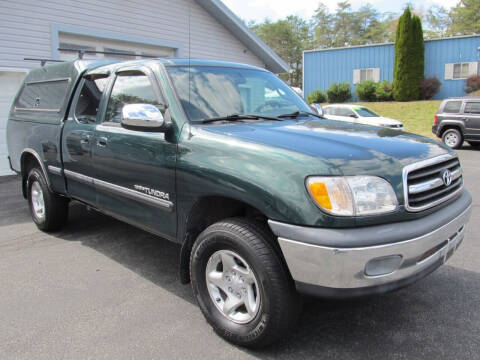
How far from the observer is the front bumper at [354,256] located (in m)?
2.20

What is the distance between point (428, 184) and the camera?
2588 millimetres

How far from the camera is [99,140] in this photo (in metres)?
3.78

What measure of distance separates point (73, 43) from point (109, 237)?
297 inches

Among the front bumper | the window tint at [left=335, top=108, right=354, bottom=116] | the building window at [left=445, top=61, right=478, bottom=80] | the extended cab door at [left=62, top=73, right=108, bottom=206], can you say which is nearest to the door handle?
the extended cab door at [left=62, top=73, right=108, bottom=206]

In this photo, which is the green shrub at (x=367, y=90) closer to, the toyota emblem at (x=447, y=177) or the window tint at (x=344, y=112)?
the window tint at (x=344, y=112)

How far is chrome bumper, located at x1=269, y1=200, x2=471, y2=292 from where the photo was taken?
2.20 m

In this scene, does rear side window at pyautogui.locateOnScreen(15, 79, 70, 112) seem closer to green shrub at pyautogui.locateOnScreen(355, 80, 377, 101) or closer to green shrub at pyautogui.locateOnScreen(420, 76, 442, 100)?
green shrub at pyautogui.locateOnScreen(355, 80, 377, 101)

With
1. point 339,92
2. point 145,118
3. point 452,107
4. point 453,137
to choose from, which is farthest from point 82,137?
point 339,92

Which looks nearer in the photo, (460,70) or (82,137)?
(82,137)

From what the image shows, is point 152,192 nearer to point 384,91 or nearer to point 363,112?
point 363,112

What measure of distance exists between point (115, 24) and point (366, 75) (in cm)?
2153

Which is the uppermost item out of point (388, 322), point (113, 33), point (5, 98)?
point (113, 33)

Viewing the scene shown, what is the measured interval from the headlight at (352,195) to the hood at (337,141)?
119mm

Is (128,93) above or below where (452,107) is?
below
